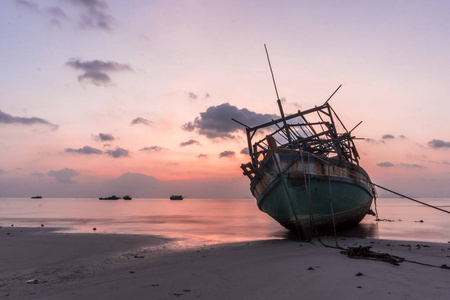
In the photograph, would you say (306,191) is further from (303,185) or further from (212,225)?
(212,225)

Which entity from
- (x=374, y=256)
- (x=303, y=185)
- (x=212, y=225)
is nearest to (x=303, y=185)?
(x=303, y=185)

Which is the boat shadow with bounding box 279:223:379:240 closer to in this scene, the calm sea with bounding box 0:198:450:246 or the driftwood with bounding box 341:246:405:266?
the calm sea with bounding box 0:198:450:246

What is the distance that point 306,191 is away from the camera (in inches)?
578

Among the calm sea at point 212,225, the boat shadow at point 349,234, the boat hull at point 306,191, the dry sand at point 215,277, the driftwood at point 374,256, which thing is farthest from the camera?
the calm sea at point 212,225

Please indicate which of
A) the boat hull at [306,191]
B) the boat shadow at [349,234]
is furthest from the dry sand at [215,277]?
the boat shadow at [349,234]

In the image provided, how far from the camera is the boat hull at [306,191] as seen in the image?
14547 millimetres

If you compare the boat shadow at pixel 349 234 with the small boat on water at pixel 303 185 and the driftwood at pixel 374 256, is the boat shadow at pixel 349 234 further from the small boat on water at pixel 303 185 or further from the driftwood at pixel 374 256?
the driftwood at pixel 374 256

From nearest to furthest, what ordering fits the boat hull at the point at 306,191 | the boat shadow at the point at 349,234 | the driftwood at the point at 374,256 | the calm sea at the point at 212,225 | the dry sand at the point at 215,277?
the dry sand at the point at 215,277, the driftwood at the point at 374,256, the boat hull at the point at 306,191, the boat shadow at the point at 349,234, the calm sea at the point at 212,225

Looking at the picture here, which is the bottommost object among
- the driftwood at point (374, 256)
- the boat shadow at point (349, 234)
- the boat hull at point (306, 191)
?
the boat shadow at point (349, 234)

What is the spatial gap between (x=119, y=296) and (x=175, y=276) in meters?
1.85

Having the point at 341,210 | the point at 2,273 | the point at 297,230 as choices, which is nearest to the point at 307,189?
the point at 297,230

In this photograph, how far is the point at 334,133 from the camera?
1862 centimetres

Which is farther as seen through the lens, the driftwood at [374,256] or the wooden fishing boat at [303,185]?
the wooden fishing boat at [303,185]

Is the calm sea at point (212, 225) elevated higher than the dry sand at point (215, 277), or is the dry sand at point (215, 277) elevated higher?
the dry sand at point (215, 277)
